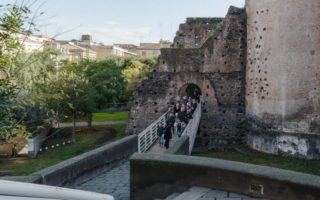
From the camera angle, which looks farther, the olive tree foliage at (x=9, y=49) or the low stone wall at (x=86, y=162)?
the low stone wall at (x=86, y=162)

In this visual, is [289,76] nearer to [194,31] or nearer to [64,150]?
[194,31]

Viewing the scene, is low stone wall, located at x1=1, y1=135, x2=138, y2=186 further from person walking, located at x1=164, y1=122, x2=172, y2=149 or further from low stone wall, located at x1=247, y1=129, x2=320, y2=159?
low stone wall, located at x1=247, y1=129, x2=320, y2=159

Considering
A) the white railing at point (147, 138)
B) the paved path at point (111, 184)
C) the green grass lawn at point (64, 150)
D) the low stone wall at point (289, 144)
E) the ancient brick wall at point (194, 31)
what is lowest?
the green grass lawn at point (64, 150)

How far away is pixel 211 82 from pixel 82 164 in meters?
18.1

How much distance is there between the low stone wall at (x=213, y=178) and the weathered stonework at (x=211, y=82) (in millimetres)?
19142

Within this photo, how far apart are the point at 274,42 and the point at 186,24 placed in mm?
9343

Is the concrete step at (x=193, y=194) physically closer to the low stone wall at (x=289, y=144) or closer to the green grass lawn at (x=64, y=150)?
the green grass lawn at (x=64, y=150)

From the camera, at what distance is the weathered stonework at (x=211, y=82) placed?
26.5 meters

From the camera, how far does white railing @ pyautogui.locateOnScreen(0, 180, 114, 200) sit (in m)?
2.33

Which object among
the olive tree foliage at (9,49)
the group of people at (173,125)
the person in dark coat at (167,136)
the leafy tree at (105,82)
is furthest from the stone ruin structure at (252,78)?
the olive tree foliage at (9,49)

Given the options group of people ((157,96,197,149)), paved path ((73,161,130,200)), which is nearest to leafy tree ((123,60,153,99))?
group of people ((157,96,197,149))

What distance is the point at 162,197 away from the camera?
7.41 m

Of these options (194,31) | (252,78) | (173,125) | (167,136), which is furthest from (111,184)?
(194,31)

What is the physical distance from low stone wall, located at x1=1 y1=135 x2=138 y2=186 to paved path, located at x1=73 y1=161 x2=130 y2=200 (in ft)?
0.80
